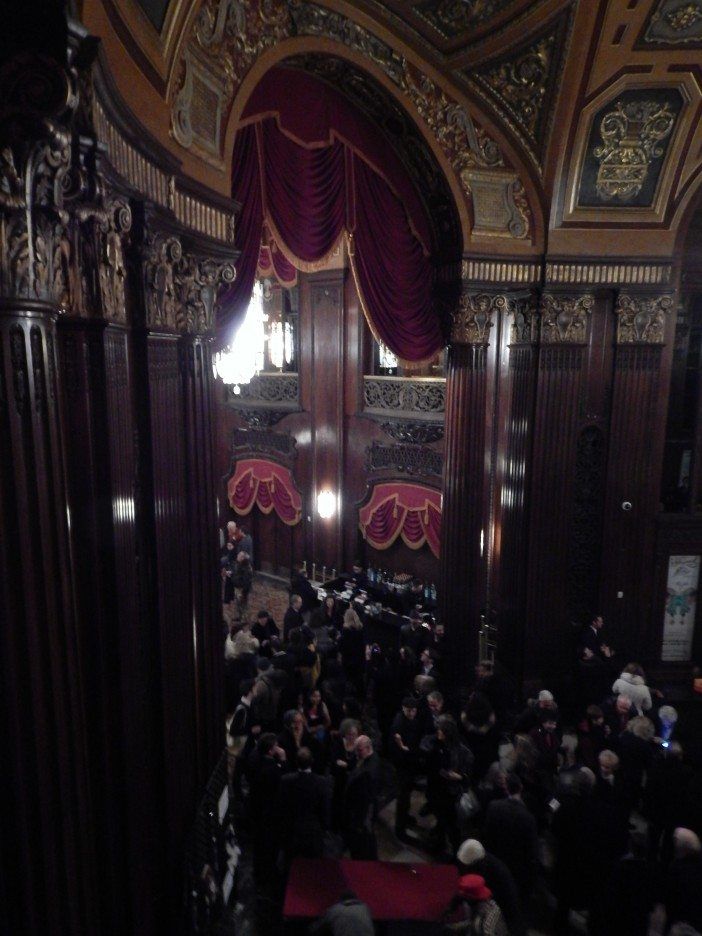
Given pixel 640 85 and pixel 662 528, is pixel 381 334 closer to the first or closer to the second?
pixel 640 85

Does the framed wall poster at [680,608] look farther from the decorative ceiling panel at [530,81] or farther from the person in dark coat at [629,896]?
the decorative ceiling panel at [530,81]

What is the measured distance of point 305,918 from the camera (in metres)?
3.99

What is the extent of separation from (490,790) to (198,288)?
3974 mm

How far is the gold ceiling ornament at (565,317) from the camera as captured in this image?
750cm

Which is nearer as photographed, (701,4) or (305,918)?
(305,918)

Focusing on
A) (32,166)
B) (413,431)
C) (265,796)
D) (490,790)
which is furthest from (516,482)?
(32,166)

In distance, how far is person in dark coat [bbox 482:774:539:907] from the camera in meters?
4.23

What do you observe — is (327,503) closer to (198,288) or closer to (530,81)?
(530,81)

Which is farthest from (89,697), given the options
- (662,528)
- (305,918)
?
(662,528)

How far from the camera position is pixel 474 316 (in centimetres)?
729

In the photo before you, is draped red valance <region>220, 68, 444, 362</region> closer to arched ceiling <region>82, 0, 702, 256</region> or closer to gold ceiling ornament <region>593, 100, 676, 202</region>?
arched ceiling <region>82, 0, 702, 256</region>

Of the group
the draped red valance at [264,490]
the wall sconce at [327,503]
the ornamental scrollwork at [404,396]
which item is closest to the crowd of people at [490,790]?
the ornamental scrollwork at [404,396]

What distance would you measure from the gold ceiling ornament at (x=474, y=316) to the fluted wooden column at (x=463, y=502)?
12 millimetres

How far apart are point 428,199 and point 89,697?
6.07 metres
